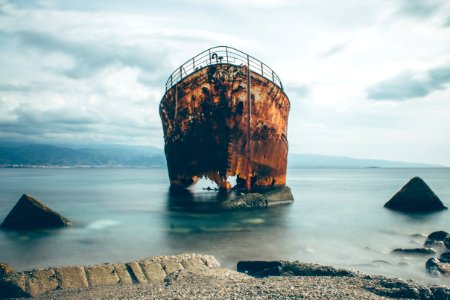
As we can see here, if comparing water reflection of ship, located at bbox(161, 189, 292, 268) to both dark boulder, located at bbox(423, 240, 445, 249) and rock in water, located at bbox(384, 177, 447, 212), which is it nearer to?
dark boulder, located at bbox(423, 240, 445, 249)

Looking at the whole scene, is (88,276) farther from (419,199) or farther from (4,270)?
(419,199)

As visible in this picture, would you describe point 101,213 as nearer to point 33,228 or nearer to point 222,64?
point 33,228

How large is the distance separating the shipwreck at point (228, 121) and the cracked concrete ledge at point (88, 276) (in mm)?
6818

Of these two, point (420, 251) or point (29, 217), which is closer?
point (420, 251)

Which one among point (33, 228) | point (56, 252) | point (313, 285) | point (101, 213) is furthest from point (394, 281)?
point (101, 213)

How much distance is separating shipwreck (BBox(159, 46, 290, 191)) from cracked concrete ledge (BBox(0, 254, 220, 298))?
682 cm

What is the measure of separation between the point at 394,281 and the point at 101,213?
36.7 feet

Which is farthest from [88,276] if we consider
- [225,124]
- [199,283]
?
[225,124]

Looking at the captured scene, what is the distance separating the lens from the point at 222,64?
1199cm

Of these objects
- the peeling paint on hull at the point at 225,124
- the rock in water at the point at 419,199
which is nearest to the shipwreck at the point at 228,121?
the peeling paint on hull at the point at 225,124

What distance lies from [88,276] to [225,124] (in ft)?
26.9

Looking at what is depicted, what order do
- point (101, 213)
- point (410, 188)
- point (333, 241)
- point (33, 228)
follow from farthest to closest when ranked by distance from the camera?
1. point (410, 188)
2. point (101, 213)
3. point (33, 228)
4. point (333, 241)

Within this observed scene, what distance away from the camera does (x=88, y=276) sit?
4.55m

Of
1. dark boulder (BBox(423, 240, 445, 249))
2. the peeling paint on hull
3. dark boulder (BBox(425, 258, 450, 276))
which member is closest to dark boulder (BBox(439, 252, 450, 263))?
dark boulder (BBox(425, 258, 450, 276))
